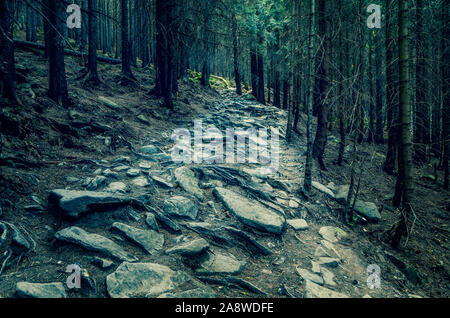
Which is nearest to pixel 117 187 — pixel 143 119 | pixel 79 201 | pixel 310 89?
pixel 79 201

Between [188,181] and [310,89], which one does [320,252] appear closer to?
[188,181]

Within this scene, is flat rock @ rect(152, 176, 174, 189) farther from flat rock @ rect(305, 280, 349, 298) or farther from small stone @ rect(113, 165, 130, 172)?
flat rock @ rect(305, 280, 349, 298)

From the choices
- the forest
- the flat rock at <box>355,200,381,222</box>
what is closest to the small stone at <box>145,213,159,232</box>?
the forest

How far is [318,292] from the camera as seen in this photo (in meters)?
3.52

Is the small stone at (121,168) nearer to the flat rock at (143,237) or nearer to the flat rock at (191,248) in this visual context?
the flat rock at (143,237)

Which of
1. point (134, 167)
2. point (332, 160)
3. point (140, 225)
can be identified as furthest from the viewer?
point (332, 160)

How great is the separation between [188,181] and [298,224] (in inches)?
106

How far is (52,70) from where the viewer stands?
7.41m

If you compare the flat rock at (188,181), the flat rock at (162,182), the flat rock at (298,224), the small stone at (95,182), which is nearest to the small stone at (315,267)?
the flat rock at (298,224)

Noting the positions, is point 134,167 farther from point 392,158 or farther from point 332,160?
point 392,158
